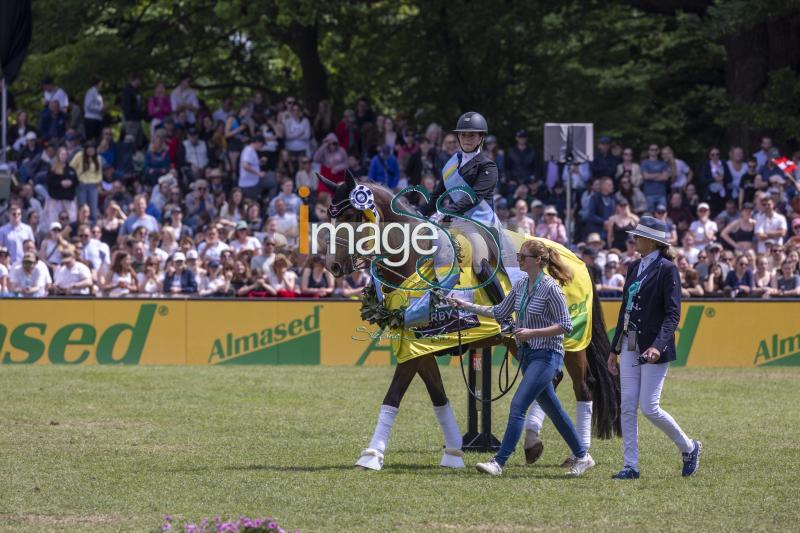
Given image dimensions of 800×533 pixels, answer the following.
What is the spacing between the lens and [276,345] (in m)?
21.5

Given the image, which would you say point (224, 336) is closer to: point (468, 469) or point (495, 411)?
point (495, 411)

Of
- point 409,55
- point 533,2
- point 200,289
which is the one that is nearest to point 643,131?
point 533,2

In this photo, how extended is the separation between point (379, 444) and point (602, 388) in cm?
242

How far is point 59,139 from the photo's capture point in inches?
1064

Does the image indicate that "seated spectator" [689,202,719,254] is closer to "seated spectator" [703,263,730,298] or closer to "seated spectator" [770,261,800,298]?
"seated spectator" [703,263,730,298]

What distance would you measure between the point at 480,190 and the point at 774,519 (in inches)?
143

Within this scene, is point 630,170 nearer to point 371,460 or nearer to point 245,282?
point 245,282

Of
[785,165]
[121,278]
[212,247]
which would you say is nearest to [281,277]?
[212,247]

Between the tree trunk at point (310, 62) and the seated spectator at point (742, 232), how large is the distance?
39.6 feet

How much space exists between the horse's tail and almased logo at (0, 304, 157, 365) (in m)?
10.5

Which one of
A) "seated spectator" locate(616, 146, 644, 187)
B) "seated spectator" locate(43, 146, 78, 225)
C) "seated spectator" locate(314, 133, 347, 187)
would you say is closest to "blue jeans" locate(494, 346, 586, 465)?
"seated spectator" locate(616, 146, 644, 187)

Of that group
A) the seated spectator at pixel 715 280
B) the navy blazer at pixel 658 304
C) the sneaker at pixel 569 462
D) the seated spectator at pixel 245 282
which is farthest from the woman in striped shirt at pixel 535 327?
the seated spectator at pixel 715 280

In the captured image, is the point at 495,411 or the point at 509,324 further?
the point at 495,411

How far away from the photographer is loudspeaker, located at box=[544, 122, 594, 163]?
21.7m
